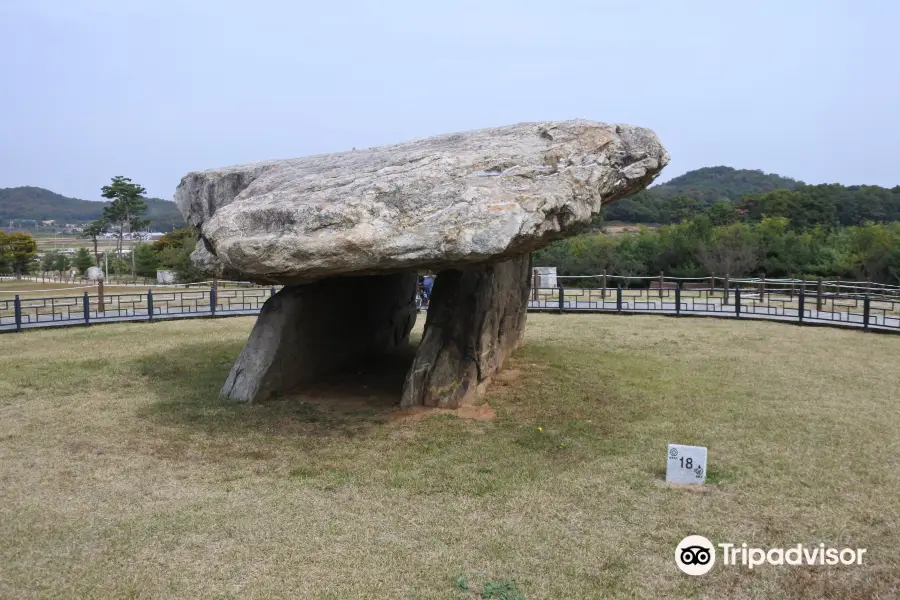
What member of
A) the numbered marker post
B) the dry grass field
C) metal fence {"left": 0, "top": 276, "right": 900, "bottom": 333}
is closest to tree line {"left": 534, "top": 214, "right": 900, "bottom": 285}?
metal fence {"left": 0, "top": 276, "right": 900, "bottom": 333}

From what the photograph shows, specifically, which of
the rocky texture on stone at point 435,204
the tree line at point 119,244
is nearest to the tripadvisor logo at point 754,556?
the rocky texture on stone at point 435,204

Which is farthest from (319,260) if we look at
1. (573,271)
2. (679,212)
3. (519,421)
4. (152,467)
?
(679,212)

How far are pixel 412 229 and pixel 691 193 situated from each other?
246ft

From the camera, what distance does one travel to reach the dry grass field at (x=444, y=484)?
3.99 metres

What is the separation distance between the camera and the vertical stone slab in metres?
7.49

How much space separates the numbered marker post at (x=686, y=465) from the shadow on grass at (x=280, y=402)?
2881 mm

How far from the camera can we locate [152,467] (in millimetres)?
5809

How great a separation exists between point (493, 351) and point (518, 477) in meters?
3.07

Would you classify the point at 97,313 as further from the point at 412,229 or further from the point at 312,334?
the point at 412,229

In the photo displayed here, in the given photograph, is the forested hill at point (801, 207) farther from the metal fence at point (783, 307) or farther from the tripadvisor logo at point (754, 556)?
the tripadvisor logo at point (754, 556)

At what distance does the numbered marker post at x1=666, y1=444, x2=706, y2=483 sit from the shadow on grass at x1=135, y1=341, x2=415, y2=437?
2881mm

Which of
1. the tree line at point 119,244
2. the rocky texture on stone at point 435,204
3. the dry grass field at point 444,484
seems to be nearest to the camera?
the dry grass field at point 444,484

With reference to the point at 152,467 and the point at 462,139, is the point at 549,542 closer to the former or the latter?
the point at 152,467

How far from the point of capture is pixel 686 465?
5.32 metres
